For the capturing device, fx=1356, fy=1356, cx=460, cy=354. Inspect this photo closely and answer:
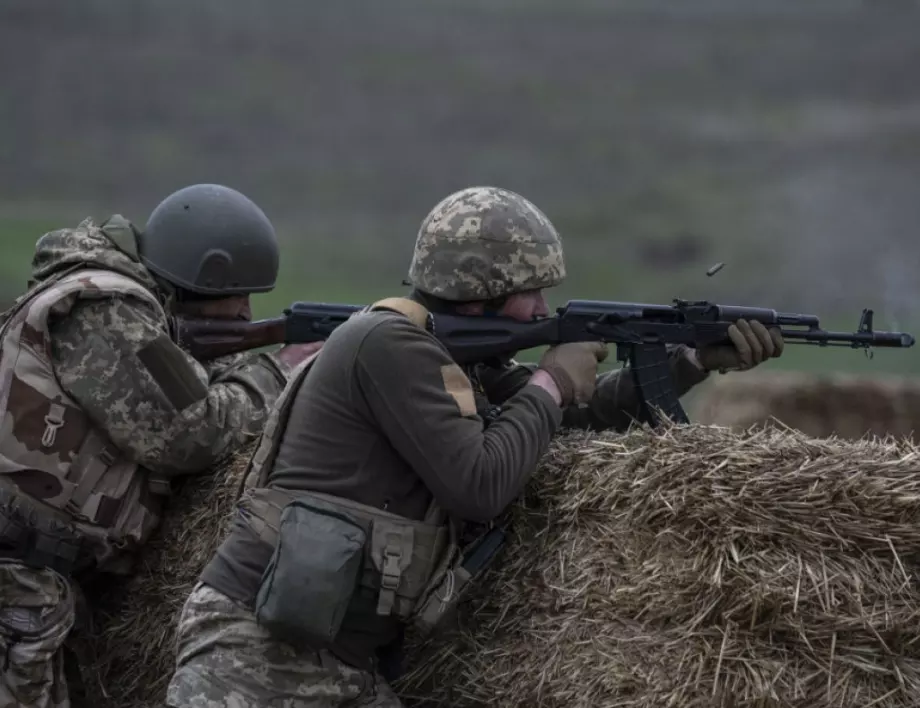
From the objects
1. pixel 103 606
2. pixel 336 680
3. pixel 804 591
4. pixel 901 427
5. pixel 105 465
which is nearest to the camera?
pixel 804 591

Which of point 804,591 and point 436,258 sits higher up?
point 436,258

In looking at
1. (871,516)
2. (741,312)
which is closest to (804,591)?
(871,516)

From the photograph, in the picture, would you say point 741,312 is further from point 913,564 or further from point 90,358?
point 90,358

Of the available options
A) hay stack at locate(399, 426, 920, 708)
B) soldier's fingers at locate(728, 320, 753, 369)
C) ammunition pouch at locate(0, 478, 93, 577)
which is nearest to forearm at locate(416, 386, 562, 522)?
hay stack at locate(399, 426, 920, 708)

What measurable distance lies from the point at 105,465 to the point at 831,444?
2.74 metres

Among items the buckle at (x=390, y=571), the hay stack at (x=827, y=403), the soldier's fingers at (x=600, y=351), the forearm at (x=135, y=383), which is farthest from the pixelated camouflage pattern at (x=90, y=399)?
the hay stack at (x=827, y=403)

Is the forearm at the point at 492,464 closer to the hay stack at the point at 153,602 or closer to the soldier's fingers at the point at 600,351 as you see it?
the soldier's fingers at the point at 600,351

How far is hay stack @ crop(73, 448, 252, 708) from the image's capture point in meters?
5.55

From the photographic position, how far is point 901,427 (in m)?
13.4

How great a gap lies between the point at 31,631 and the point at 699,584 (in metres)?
2.56

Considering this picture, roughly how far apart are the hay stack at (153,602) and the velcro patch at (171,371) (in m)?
0.43

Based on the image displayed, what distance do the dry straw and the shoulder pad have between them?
2.38 feet

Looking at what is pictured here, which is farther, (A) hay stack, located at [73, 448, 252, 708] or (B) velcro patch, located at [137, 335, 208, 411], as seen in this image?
(A) hay stack, located at [73, 448, 252, 708]

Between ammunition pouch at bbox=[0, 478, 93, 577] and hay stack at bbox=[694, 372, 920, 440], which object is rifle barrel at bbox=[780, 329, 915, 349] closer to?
ammunition pouch at bbox=[0, 478, 93, 577]
